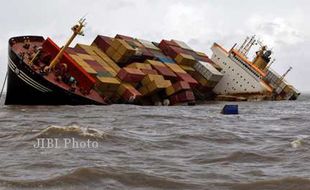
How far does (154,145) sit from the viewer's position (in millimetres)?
18016

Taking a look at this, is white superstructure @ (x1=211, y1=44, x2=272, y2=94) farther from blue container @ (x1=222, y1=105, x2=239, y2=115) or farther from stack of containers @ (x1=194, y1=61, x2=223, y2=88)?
blue container @ (x1=222, y1=105, x2=239, y2=115)

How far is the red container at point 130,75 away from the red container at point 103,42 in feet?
27.7

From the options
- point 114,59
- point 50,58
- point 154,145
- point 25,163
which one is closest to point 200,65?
point 114,59

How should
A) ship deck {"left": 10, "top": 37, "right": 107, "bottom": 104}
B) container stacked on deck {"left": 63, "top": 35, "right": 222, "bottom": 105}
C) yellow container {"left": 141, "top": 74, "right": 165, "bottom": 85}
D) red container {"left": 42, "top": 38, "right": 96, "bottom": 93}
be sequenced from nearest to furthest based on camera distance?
1. ship deck {"left": 10, "top": 37, "right": 107, "bottom": 104}
2. red container {"left": 42, "top": 38, "right": 96, "bottom": 93}
3. container stacked on deck {"left": 63, "top": 35, "right": 222, "bottom": 105}
4. yellow container {"left": 141, "top": 74, "right": 165, "bottom": 85}

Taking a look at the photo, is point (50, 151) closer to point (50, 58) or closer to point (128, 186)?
point (128, 186)

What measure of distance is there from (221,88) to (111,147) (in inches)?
2433

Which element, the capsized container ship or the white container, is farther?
the white container

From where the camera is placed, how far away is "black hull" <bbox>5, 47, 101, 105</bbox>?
129 feet

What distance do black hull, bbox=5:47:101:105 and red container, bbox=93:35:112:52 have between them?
73.0 feet

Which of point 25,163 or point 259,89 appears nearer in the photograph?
point 25,163

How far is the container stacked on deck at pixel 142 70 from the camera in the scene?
2012 inches

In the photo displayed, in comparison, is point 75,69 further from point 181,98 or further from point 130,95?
point 181,98

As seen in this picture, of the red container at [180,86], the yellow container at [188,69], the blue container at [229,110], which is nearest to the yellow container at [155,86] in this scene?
the red container at [180,86]

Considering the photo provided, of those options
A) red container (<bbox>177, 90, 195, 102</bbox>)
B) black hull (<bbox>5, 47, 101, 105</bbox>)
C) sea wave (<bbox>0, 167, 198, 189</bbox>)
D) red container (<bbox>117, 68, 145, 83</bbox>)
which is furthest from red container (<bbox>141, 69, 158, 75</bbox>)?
sea wave (<bbox>0, 167, 198, 189</bbox>)
